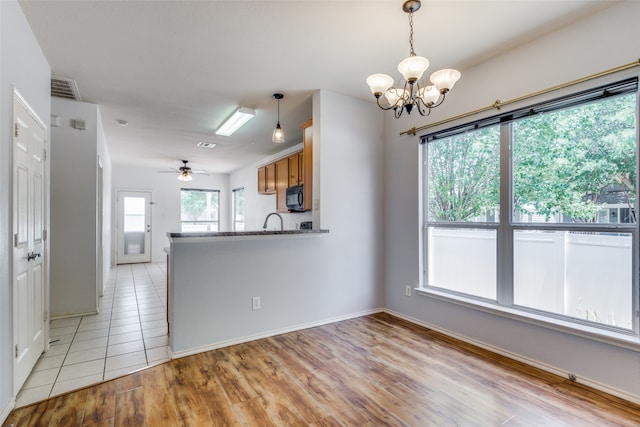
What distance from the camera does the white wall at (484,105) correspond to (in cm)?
207

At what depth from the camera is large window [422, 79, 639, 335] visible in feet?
6.96

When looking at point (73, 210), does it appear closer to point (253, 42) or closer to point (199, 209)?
point (253, 42)

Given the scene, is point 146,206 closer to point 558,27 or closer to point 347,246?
point 347,246

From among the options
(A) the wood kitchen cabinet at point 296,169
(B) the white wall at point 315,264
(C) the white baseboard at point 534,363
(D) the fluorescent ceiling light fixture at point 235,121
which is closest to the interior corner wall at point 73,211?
(D) the fluorescent ceiling light fixture at point 235,121

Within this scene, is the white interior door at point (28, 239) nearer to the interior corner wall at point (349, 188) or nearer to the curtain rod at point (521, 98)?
the interior corner wall at point (349, 188)

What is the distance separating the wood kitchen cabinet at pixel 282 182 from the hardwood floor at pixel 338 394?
299cm

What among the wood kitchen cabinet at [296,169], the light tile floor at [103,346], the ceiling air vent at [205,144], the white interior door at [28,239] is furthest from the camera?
the ceiling air vent at [205,144]

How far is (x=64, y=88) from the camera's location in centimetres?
331

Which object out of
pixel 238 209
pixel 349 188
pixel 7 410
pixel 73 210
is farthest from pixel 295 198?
pixel 238 209

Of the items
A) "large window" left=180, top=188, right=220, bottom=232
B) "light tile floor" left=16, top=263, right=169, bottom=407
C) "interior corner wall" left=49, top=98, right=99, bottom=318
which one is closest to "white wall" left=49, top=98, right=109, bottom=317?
"interior corner wall" left=49, top=98, right=99, bottom=318

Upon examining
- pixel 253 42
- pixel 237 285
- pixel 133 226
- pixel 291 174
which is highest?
pixel 253 42

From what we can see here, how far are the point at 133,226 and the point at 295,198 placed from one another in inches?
218

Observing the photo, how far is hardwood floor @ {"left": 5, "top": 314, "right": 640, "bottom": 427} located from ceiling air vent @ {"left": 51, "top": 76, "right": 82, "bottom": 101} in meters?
2.89

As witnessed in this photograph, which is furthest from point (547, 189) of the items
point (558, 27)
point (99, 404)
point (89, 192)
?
point (89, 192)
